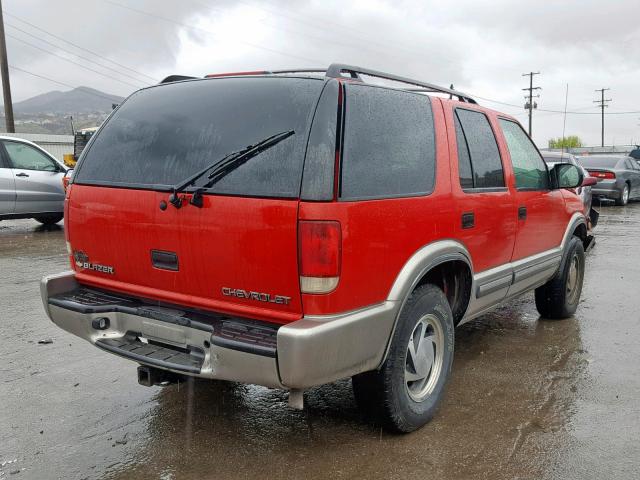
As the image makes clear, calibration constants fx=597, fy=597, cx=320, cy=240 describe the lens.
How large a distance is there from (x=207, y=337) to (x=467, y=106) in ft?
7.72

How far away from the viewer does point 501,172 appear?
13.7 feet

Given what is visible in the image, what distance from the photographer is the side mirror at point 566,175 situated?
494cm

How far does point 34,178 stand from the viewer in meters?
10.9

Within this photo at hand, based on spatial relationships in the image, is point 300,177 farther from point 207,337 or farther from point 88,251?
point 88,251

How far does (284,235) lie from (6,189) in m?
9.55

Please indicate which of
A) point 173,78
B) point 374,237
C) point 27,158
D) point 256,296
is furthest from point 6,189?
point 374,237

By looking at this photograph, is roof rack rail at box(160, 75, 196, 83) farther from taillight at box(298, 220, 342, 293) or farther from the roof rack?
taillight at box(298, 220, 342, 293)

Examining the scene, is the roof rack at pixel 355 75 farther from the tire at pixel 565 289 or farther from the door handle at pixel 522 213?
the tire at pixel 565 289

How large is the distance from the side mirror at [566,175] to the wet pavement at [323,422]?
130 centimetres

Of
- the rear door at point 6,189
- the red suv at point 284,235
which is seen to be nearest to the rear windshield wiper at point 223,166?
the red suv at point 284,235

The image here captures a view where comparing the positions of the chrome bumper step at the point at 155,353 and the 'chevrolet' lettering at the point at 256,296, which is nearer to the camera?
the 'chevrolet' lettering at the point at 256,296

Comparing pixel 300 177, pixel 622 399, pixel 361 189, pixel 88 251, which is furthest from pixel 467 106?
pixel 88 251

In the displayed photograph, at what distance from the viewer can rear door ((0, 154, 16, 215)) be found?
34.3 ft

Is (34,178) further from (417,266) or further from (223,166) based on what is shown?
(417,266)
